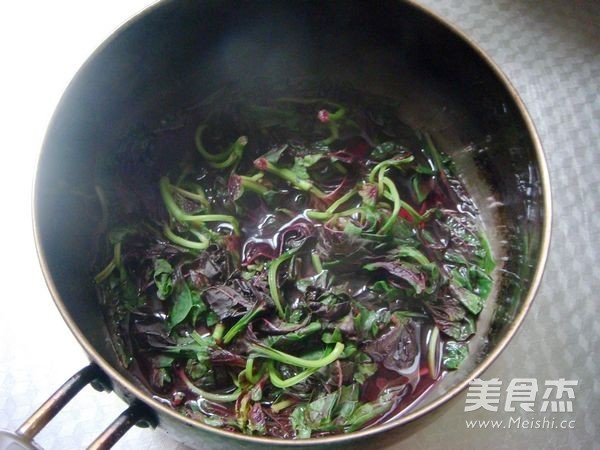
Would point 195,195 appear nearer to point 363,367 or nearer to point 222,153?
point 222,153

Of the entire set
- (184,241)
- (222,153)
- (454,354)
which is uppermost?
(222,153)

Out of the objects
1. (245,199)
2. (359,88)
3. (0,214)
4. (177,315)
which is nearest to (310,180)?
(245,199)

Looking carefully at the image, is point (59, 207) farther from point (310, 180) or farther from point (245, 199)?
point (310, 180)

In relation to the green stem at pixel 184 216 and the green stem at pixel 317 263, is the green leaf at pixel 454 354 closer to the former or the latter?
the green stem at pixel 317 263

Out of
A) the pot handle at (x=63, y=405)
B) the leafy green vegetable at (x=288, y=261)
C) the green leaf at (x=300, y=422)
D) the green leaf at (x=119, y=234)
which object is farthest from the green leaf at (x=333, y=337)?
the green leaf at (x=119, y=234)

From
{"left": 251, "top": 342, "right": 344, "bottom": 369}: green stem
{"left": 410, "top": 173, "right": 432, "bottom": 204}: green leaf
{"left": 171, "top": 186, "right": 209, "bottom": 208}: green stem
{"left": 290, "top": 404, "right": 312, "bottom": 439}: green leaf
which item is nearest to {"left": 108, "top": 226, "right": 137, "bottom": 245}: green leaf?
{"left": 171, "top": 186, "right": 209, "bottom": 208}: green stem

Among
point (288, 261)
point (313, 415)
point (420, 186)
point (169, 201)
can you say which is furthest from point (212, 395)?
point (420, 186)
